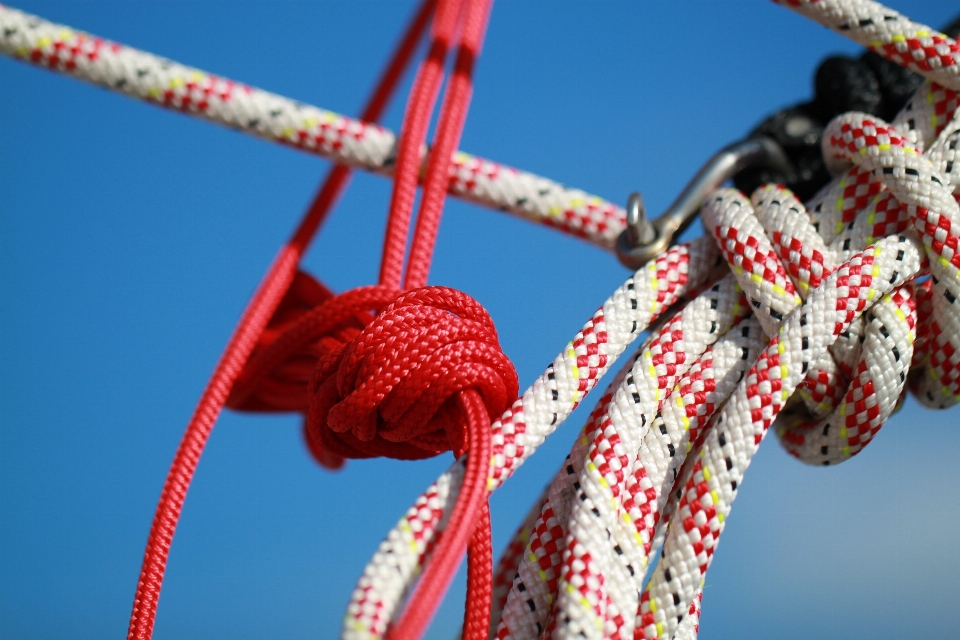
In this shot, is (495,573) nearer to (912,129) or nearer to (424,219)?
(424,219)

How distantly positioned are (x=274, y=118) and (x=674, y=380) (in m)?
0.35

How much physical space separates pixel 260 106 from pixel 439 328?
0.92ft

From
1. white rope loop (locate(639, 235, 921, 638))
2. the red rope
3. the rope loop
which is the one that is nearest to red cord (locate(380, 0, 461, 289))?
the red rope

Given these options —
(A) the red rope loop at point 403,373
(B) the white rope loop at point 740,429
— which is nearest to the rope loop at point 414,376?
(A) the red rope loop at point 403,373

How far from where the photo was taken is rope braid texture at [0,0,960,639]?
39 centimetres

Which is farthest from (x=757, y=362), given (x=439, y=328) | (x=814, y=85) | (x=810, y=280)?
(x=814, y=85)

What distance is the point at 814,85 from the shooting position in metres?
0.60

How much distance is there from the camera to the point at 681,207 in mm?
537

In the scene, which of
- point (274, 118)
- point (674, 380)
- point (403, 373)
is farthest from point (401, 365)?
point (274, 118)

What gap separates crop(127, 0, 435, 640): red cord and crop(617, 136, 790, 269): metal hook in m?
0.26

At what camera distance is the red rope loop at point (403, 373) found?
395 millimetres

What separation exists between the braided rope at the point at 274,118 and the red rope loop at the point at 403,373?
0.53 ft

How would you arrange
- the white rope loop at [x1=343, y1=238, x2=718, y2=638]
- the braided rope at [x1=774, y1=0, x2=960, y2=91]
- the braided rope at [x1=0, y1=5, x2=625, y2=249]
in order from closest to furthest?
the white rope loop at [x1=343, y1=238, x2=718, y2=638], the braided rope at [x1=774, y1=0, x2=960, y2=91], the braided rope at [x1=0, y1=5, x2=625, y2=249]

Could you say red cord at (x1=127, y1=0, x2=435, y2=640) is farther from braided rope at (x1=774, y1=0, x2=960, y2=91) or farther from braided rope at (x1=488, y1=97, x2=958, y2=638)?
braided rope at (x1=774, y1=0, x2=960, y2=91)
